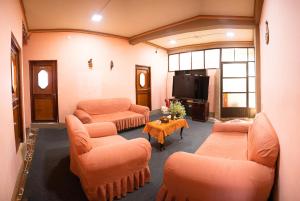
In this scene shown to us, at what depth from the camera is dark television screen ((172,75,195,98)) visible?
255 inches

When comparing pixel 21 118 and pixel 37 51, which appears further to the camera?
pixel 37 51

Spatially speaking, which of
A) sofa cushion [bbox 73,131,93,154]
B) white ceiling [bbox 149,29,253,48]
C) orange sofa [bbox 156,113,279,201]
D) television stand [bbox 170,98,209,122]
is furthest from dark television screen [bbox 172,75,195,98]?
sofa cushion [bbox 73,131,93,154]

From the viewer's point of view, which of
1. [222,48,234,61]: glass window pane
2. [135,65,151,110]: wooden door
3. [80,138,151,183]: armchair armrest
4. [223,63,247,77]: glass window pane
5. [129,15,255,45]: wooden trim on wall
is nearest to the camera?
[80,138,151,183]: armchair armrest

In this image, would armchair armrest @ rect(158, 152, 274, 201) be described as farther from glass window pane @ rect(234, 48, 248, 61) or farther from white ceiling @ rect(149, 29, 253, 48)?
glass window pane @ rect(234, 48, 248, 61)

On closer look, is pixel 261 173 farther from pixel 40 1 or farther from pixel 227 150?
pixel 40 1

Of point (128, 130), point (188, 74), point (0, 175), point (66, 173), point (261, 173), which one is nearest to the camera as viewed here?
point (261, 173)

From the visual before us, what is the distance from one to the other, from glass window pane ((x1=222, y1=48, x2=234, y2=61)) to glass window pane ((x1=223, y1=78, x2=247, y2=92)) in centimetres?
71

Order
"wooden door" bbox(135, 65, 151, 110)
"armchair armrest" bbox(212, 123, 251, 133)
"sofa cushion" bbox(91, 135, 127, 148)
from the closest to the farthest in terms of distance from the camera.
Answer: "sofa cushion" bbox(91, 135, 127, 148) → "armchair armrest" bbox(212, 123, 251, 133) → "wooden door" bbox(135, 65, 151, 110)

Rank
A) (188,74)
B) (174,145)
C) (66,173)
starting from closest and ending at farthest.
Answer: (66,173)
(174,145)
(188,74)

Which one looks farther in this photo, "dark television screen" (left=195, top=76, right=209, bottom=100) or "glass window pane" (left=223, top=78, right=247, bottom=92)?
"glass window pane" (left=223, top=78, right=247, bottom=92)

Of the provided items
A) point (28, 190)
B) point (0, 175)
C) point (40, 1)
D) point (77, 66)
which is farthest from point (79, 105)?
point (0, 175)

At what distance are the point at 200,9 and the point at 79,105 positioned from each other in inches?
148

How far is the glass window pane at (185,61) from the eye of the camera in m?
7.23

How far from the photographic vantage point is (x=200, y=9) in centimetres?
389
